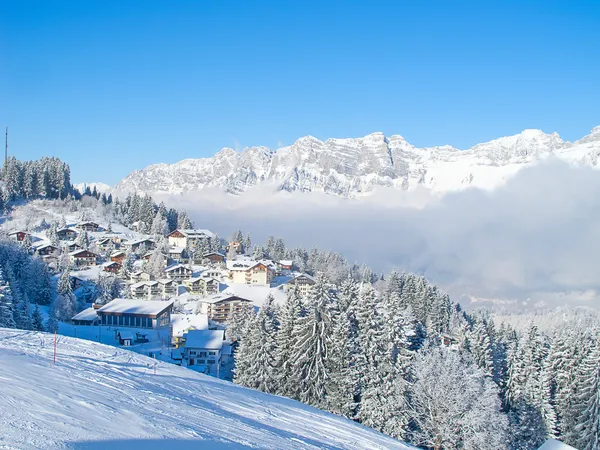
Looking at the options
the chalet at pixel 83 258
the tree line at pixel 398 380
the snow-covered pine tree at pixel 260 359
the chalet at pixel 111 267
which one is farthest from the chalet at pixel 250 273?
the snow-covered pine tree at pixel 260 359

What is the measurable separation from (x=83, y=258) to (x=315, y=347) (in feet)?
226

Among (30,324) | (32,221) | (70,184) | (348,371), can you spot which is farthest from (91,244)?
(348,371)

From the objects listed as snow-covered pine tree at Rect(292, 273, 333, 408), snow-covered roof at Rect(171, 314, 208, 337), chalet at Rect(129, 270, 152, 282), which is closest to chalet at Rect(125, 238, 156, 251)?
chalet at Rect(129, 270, 152, 282)

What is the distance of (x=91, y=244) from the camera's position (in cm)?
8938

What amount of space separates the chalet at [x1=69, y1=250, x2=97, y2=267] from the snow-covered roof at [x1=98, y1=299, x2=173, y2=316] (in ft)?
87.7

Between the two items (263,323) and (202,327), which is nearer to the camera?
(263,323)

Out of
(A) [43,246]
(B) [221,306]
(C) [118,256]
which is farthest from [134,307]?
(A) [43,246]

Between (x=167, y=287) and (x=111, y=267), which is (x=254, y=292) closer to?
(x=167, y=287)

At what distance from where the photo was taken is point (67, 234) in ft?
306

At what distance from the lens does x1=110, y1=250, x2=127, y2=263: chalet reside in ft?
285

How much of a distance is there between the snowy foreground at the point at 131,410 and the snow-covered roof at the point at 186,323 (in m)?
35.4

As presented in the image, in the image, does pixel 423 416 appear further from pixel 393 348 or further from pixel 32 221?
pixel 32 221

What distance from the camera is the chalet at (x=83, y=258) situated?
81.7m

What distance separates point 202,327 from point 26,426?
158ft
